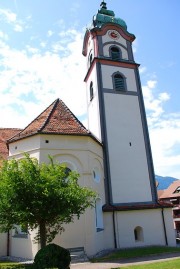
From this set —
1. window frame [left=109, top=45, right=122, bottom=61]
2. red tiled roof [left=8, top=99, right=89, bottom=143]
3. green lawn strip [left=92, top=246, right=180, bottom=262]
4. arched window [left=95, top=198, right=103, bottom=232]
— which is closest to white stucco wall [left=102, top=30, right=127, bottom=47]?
window frame [left=109, top=45, right=122, bottom=61]

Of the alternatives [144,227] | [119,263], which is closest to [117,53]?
[144,227]

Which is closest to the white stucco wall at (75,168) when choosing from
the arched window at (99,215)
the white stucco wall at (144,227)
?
the arched window at (99,215)

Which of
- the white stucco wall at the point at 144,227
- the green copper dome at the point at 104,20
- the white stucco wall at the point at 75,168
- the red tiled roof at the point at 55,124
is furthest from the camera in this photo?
the green copper dome at the point at 104,20

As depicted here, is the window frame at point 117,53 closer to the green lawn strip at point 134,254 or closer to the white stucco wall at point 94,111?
the white stucco wall at point 94,111

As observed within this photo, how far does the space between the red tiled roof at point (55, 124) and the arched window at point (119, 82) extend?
591cm

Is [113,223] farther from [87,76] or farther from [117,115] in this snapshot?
[87,76]

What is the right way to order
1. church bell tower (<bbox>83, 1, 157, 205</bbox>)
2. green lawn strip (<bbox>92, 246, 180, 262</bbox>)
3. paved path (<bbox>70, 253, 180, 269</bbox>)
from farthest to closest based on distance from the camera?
church bell tower (<bbox>83, 1, 157, 205</bbox>) < green lawn strip (<bbox>92, 246, 180, 262</bbox>) < paved path (<bbox>70, 253, 180, 269</bbox>)

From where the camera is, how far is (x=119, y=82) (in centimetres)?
2483

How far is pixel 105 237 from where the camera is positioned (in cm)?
1884

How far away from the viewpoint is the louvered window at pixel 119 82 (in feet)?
80.5

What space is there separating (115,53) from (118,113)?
6.84 meters

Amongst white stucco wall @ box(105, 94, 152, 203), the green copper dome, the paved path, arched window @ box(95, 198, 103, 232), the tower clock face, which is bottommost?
the paved path

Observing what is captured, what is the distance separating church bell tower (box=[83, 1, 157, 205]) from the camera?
69.9ft

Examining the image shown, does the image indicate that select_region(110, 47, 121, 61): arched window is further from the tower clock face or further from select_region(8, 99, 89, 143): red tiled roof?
select_region(8, 99, 89, 143): red tiled roof
